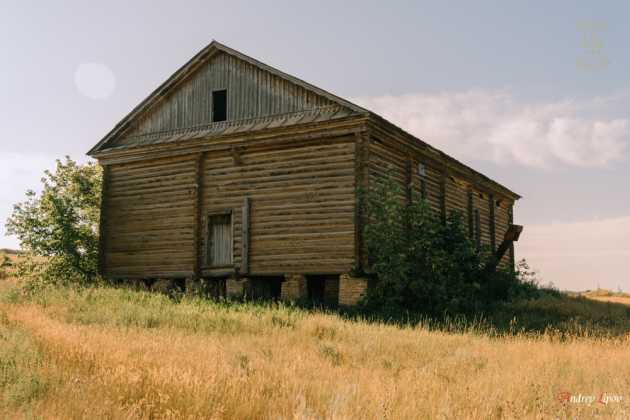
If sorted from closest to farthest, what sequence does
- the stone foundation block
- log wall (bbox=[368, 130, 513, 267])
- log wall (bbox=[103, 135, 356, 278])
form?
log wall (bbox=[103, 135, 356, 278]) < log wall (bbox=[368, 130, 513, 267]) < the stone foundation block

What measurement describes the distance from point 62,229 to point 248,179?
8.92 metres

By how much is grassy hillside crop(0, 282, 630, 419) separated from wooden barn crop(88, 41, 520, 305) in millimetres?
5257

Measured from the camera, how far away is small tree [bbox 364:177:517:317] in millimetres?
17688

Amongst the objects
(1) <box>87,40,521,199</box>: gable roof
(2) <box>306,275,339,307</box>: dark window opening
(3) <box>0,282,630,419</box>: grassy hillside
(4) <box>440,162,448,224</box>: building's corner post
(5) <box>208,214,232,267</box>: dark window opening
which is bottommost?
(3) <box>0,282,630,419</box>: grassy hillside

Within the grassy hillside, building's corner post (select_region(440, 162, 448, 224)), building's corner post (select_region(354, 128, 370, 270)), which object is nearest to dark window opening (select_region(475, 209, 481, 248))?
building's corner post (select_region(440, 162, 448, 224))

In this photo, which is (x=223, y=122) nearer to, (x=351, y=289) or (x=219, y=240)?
(x=219, y=240)

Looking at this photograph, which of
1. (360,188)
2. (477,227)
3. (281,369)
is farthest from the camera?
(477,227)

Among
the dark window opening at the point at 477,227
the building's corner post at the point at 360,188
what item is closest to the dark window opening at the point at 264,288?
the building's corner post at the point at 360,188

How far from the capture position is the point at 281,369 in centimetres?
858

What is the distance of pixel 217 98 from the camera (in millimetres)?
22750

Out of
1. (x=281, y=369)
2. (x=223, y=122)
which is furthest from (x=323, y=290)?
(x=281, y=369)

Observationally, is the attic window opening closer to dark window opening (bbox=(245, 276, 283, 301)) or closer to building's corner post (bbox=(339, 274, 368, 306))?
dark window opening (bbox=(245, 276, 283, 301))

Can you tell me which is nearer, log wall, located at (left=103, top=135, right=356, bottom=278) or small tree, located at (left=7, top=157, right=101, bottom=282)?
log wall, located at (left=103, top=135, right=356, bottom=278)

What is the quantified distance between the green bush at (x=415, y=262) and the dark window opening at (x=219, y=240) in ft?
16.5
